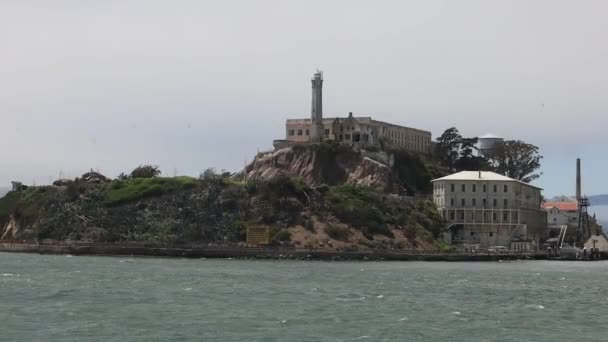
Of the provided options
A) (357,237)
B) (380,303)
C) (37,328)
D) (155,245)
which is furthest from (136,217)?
(37,328)

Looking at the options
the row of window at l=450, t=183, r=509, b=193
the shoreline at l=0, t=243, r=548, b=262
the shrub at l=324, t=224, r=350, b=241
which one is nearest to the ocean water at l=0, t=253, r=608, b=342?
the shoreline at l=0, t=243, r=548, b=262

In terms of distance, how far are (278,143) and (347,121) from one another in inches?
509

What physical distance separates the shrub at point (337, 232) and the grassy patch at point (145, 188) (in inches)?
904

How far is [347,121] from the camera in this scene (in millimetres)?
182125

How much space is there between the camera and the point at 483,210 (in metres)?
154

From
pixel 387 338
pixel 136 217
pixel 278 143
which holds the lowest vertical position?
pixel 387 338

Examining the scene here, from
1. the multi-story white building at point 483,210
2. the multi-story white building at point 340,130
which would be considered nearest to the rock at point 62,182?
the multi-story white building at point 340,130

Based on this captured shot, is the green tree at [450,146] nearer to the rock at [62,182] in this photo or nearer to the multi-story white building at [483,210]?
the multi-story white building at [483,210]

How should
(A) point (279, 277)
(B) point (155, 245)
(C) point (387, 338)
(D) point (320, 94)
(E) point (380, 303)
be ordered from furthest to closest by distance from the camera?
1. (D) point (320, 94)
2. (B) point (155, 245)
3. (A) point (279, 277)
4. (E) point (380, 303)
5. (C) point (387, 338)

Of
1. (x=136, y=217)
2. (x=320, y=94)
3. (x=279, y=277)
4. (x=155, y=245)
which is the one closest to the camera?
(x=279, y=277)

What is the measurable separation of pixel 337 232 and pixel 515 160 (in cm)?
6432

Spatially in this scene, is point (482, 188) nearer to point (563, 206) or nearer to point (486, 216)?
point (486, 216)

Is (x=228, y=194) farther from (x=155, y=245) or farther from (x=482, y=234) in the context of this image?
(x=482, y=234)

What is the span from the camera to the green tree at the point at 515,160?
187250 millimetres
